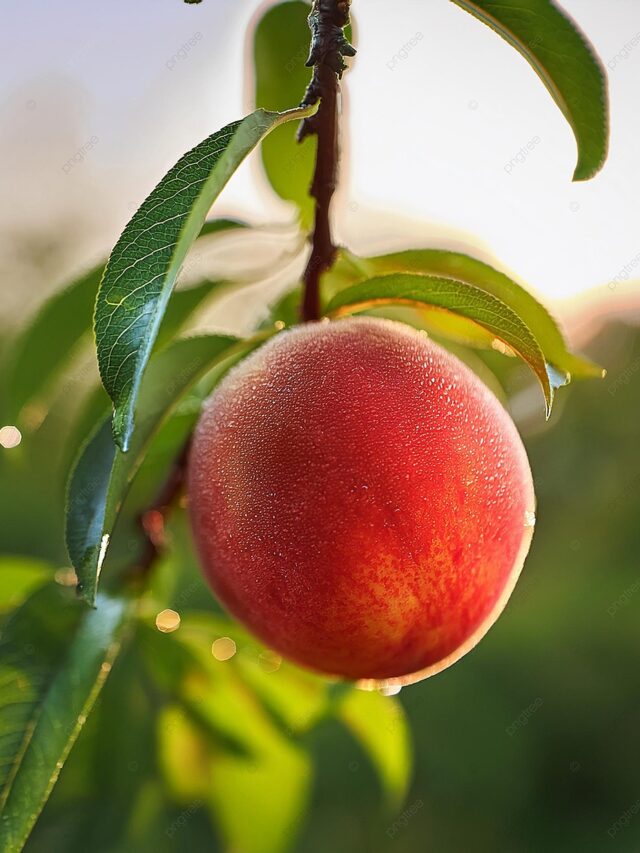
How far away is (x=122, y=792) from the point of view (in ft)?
3.00

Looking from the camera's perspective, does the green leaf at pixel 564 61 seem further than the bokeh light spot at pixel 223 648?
No

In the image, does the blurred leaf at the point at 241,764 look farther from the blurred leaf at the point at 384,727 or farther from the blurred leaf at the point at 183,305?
the blurred leaf at the point at 183,305

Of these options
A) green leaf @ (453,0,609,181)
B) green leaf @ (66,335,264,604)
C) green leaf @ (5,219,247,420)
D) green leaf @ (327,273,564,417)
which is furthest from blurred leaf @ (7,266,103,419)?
green leaf @ (453,0,609,181)

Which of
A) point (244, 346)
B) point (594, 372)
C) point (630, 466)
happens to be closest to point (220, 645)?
point (244, 346)

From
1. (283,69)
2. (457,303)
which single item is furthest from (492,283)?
(283,69)

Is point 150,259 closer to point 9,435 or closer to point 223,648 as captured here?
point 9,435

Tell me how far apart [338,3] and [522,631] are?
1.86 m

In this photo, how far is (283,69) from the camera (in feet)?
2.32

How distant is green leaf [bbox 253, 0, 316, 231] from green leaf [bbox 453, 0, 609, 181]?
245mm

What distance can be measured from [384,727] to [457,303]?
1.85 feet

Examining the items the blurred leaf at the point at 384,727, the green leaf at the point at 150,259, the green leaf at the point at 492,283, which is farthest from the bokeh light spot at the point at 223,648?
the green leaf at the point at 150,259

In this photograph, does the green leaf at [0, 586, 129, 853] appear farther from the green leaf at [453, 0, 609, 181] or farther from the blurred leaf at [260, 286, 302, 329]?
the green leaf at [453, 0, 609, 181]

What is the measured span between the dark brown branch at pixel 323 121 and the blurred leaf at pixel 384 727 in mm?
490

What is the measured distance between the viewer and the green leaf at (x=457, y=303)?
0.48 m
